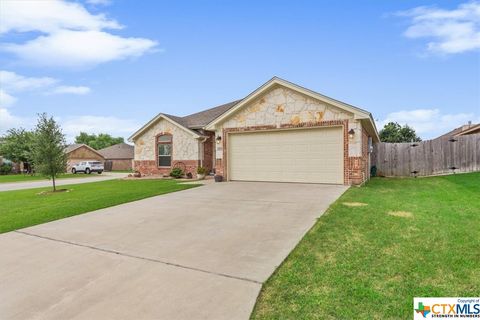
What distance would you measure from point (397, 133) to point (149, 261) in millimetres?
43001

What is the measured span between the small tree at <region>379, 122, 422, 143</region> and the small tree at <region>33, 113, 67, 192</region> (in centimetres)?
3845

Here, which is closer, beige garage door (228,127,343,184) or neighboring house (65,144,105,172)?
beige garage door (228,127,343,184)

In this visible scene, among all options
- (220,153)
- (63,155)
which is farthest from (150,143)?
(220,153)

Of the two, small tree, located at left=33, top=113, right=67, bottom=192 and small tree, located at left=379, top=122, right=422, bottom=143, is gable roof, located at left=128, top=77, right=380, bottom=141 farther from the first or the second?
small tree, located at left=379, top=122, right=422, bottom=143

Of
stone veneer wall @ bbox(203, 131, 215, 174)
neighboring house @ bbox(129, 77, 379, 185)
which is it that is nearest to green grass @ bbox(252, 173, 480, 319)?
neighboring house @ bbox(129, 77, 379, 185)

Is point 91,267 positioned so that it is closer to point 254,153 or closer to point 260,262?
point 260,262

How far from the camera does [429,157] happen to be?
50.4 ft

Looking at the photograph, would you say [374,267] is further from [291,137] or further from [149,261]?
[291,137]

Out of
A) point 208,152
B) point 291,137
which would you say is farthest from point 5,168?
point 291,137

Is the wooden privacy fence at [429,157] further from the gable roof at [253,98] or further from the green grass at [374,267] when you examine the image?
the green grass at [374,267]

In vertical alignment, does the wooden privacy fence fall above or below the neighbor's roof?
below

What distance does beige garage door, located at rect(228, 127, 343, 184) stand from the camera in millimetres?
12125

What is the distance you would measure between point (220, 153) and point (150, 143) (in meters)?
7.88

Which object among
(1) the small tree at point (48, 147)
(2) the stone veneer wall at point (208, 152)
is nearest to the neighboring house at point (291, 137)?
(2) the stone veneer wall at point (208, 152)
